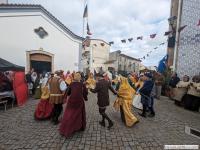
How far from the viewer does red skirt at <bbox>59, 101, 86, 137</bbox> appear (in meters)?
4.71

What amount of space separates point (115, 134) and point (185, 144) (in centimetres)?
183

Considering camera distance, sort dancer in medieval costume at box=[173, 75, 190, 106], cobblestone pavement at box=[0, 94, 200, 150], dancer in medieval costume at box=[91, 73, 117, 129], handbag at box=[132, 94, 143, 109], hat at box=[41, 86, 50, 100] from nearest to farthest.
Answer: cobblestone pavement at box=[0, 94, 200, 150], dancer in medieval costume at box=[91, 73, 117, 129], hat at box=[41, 86, 50, 100], handbag at box=[132, 94, 143, 109], dancer in medieval costume at box=[173, 75, 190, 106]

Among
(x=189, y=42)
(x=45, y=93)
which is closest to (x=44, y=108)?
(x=45, y=93)

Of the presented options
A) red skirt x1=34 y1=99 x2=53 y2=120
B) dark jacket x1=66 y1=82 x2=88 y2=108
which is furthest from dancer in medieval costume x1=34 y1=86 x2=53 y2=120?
dark jacket x1=66 y1=82 x2=88 y2=108

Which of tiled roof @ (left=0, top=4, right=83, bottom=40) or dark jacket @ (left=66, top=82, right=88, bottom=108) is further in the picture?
tiled roof @ (left=0, top=4, right=83, bottom=40)

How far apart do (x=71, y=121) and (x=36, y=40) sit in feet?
31.9

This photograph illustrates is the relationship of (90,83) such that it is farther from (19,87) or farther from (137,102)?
(19,87)

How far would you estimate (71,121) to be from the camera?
477cm

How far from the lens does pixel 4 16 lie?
11477 millimetres

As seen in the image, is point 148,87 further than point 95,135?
Yes

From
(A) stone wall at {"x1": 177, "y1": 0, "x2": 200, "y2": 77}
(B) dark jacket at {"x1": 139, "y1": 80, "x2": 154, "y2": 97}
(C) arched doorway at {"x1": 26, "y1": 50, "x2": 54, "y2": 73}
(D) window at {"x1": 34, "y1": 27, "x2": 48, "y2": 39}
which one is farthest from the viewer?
(D) window at {"x1": 34, "y1": 27, "x2": 48, "y2": 39}

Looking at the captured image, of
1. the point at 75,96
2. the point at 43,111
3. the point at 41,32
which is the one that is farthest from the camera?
the point at 41,32

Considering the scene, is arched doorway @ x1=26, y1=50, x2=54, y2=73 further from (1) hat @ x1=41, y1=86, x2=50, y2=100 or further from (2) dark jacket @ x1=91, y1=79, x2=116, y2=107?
(2) dark jacket @ x1=91, y1=79, x2=116, y2=107

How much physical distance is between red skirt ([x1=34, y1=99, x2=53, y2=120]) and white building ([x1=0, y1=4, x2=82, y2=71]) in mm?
7088
